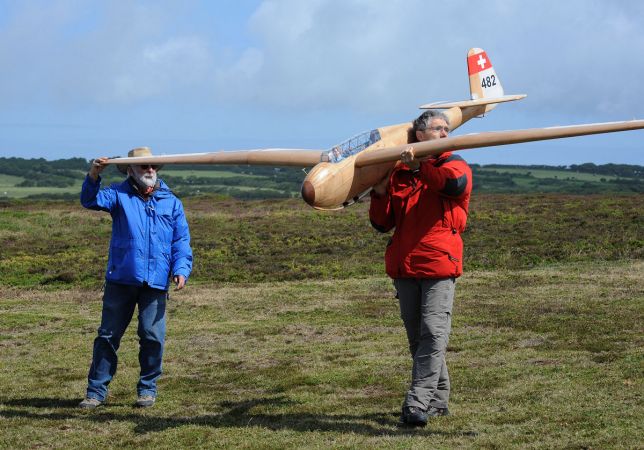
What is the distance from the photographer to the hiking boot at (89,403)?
28.3ft

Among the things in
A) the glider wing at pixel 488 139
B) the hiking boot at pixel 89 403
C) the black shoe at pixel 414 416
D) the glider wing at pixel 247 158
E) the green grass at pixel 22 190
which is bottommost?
the green grass at pixel 22 190

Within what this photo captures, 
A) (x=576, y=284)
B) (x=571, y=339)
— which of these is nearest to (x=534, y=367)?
(x=571, y=339)

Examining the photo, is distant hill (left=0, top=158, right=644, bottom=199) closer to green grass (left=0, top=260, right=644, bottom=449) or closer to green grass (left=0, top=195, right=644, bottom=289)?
green grass (left=0, top=195, right=644, bottom=289)

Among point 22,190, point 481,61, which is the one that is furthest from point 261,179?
point 481,61

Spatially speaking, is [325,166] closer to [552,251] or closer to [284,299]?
[284,299]

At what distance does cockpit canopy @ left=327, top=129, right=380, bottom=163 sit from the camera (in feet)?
23.9

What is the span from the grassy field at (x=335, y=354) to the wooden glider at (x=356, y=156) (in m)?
1.91

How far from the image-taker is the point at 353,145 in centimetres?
745

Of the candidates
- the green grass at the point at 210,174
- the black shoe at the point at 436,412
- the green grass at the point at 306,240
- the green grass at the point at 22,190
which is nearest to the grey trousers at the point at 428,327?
the black shoe at the point at 436,412

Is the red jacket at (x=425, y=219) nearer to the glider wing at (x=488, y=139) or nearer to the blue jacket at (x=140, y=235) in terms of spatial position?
the glider wing at (x=488, y=139)

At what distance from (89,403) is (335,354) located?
10.5 feet

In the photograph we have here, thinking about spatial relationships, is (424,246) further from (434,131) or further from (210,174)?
(210,174)

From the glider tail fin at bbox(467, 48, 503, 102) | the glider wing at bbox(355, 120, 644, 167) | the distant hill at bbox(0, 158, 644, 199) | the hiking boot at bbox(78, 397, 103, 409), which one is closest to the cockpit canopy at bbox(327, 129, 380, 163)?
the glider wing at bbox(355, 120, 644, 167)

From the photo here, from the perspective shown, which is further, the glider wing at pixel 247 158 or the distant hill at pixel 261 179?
the distant hill at pixel 261 179
